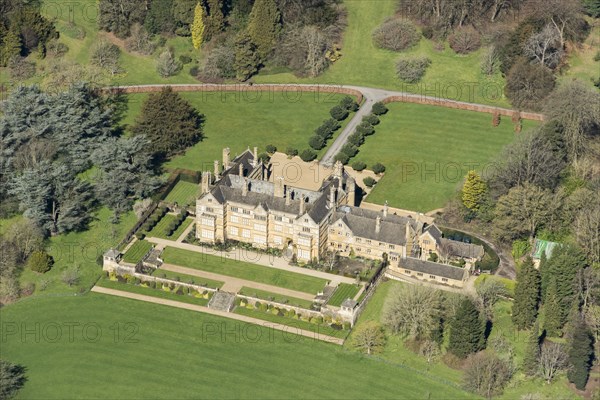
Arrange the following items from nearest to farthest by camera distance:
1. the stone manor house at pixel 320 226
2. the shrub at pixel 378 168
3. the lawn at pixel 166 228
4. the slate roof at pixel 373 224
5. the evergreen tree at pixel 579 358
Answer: the evergreen tree at pixel 579 358
the stone manor house at pixel 320 226
the slate roof at pixel 373 224
the lawn at pixel 166 228
the shrub at pixel 378 168

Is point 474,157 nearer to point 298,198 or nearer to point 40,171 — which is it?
point 298,198

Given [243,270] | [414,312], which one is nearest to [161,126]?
[243,270]

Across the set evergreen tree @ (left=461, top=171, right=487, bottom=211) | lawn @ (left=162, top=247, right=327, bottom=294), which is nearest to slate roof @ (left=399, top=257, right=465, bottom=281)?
lawn @ (left=162, top=247, right=327, bottom=294)

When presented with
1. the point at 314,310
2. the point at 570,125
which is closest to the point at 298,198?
the point at 314,310

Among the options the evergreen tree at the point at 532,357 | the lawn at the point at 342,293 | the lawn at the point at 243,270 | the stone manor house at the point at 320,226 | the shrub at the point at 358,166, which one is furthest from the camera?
the shrub at the point at 358,166

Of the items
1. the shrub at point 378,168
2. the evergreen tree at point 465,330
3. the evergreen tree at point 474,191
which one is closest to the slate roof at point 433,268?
the evergreen tree at point 465,330

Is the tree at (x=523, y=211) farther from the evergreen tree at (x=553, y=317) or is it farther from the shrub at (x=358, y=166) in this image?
the shrub at (x=358, y=166)

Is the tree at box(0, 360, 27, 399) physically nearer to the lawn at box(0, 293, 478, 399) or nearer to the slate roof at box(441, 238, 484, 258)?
the lawn at box(0, 293, 478, 399)

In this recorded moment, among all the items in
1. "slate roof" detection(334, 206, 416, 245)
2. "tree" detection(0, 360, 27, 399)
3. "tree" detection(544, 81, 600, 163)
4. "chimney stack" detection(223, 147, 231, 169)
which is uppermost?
"tree" detection(544, 81, 600, 163)
